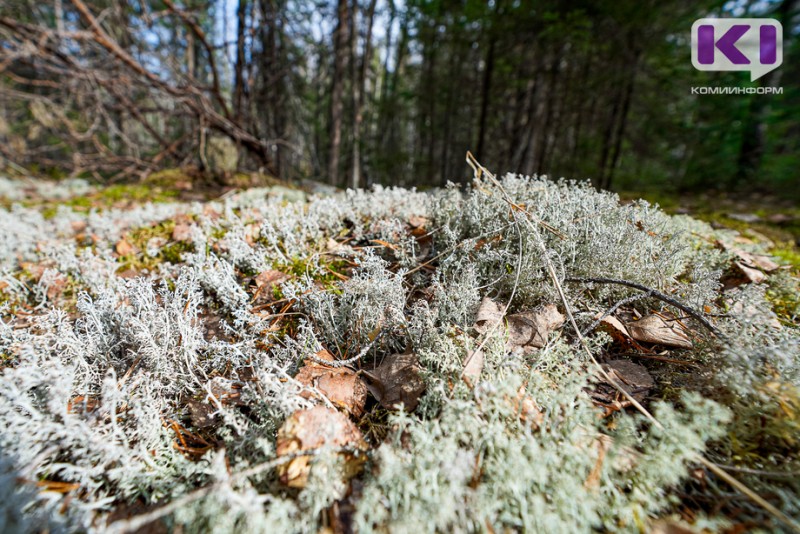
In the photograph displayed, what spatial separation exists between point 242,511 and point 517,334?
1154mm

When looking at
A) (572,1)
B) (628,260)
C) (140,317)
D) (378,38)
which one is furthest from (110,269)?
(378,38)

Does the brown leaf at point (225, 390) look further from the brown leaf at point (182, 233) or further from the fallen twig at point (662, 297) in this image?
the brown leaf at point (182, 233)

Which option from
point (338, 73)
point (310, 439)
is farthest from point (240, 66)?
point (310, 439)

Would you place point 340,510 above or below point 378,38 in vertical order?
below

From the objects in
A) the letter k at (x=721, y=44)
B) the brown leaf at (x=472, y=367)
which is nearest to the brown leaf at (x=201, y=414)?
the brown leaf at (x=472, y=367)

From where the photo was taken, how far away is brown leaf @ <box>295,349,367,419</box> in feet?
4.17

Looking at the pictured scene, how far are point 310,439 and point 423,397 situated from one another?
16.0 inches

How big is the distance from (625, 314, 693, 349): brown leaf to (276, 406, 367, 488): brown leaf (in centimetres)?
133

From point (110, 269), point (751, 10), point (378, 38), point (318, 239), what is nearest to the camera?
point (110, 269)

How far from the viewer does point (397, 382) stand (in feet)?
4.42

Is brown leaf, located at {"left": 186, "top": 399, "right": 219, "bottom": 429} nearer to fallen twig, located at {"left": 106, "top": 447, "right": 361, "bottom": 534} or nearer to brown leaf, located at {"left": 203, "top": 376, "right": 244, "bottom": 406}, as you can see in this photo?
brown leaf, located at {"left": 203, "top": 376, "right": 244, "bottom": 406}

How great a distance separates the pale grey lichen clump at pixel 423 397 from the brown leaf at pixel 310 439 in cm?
5

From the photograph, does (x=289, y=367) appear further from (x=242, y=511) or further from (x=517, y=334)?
(x=517, y=334)

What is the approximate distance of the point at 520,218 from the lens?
6.13ft
